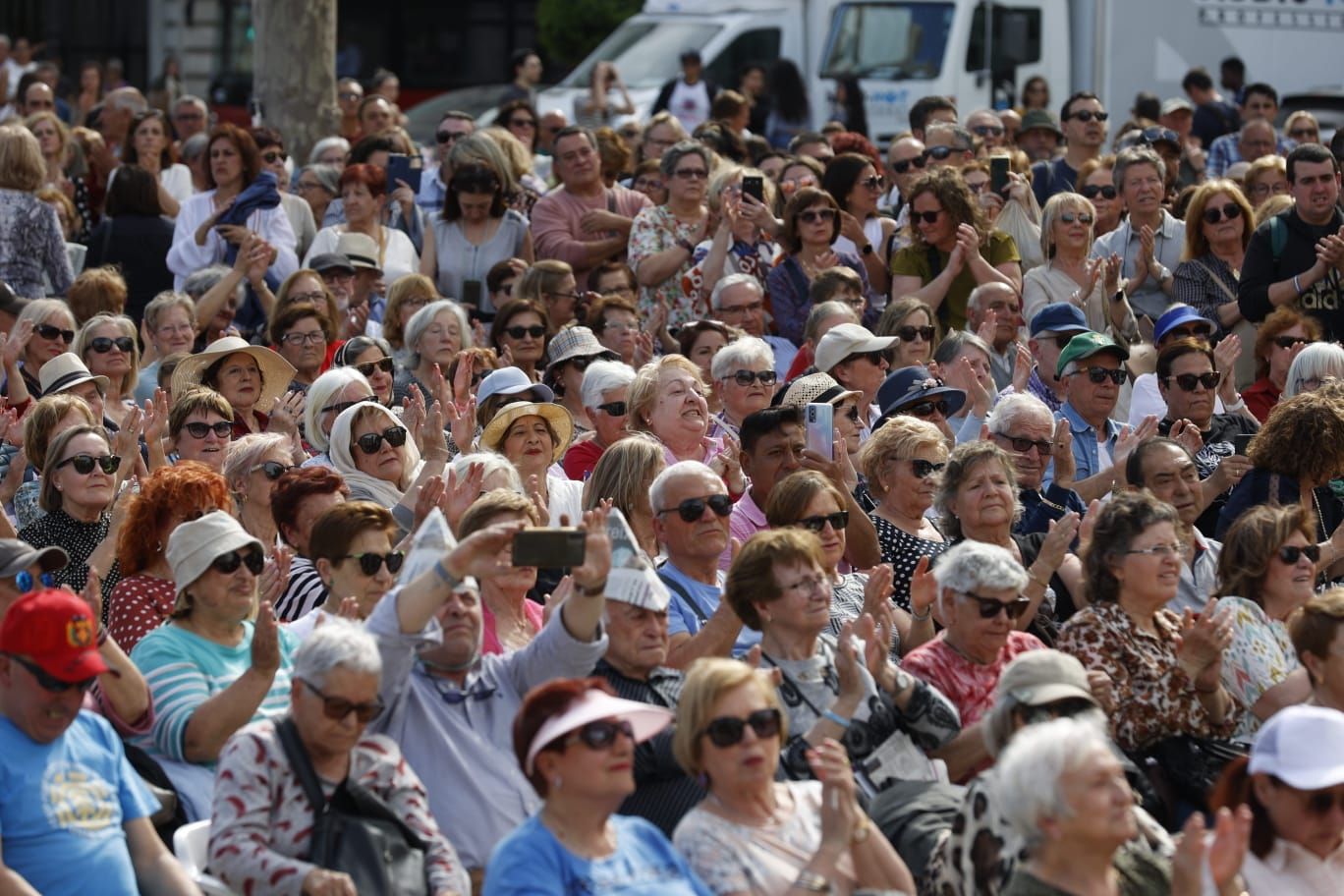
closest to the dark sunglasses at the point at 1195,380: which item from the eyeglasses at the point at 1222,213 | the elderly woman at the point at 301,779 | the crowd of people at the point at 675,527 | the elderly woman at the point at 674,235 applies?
the crowd of people at the point at 675,527

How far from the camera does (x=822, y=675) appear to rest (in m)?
6.21

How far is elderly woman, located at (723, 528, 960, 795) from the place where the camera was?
601 cm

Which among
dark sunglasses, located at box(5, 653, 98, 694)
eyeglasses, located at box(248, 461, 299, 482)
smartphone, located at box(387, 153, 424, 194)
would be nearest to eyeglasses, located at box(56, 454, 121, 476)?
eyeglasses, located at box(248, 461, 299, 482)

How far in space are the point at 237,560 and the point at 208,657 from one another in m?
0.27

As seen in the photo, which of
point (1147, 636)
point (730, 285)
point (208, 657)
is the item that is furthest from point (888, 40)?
point (208, 657)

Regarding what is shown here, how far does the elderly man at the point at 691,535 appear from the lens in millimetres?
6805

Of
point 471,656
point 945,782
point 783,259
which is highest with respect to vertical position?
point 783,259

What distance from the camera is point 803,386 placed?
8.58 m

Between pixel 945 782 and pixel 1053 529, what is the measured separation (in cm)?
141

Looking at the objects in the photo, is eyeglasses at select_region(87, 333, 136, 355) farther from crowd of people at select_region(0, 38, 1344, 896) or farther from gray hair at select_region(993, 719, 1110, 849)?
gray hair at select_region(993, 719, 1110, 849)

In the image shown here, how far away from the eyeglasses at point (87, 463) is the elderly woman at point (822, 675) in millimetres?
2414

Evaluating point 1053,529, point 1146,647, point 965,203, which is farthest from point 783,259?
point 1146,647

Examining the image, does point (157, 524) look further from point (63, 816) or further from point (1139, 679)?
point (1139, 679)

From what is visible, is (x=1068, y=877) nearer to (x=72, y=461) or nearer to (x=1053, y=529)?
(x=1053, y=529)
